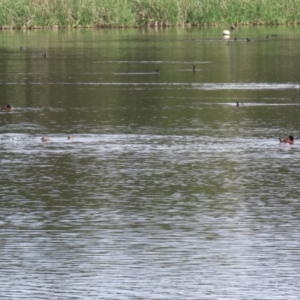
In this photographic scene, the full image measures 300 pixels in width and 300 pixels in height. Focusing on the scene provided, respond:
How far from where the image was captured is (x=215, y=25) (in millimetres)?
88938

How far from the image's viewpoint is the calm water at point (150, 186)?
58.9ft

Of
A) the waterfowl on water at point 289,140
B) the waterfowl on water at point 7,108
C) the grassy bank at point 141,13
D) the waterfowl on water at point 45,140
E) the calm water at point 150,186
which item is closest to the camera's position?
the calm water at point 150,186

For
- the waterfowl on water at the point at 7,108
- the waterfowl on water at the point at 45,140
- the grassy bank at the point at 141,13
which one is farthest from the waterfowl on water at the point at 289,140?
the grassy bank at the point at 141,13

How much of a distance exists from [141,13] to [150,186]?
6156cm

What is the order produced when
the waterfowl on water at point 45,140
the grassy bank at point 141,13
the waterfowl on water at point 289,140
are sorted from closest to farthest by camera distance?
the waterfowl on water at point 289,140 < the waterfowl on water at point 45,140 < the grassy bank at point 141,13

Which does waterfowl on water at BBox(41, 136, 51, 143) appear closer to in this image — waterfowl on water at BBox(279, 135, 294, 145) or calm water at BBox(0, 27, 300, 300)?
calm water at BBox(0, 27, 300, 300)

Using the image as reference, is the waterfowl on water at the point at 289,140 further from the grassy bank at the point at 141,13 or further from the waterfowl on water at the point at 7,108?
the grassy bank at the point at 141,13

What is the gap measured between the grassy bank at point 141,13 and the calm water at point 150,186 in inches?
1157

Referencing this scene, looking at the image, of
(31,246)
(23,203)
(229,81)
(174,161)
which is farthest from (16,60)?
(31,246)

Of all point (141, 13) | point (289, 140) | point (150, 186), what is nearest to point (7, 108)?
point (289, 140)

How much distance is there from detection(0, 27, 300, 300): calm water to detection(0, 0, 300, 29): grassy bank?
96.4ft

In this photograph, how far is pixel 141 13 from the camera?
8575 centimetres

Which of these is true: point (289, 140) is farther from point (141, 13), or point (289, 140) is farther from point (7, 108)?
point (141, 13)

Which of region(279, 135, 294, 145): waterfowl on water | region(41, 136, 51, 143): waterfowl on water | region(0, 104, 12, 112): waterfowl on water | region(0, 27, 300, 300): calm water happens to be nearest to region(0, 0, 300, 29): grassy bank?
region(0, 27, 300, 300): calm water
